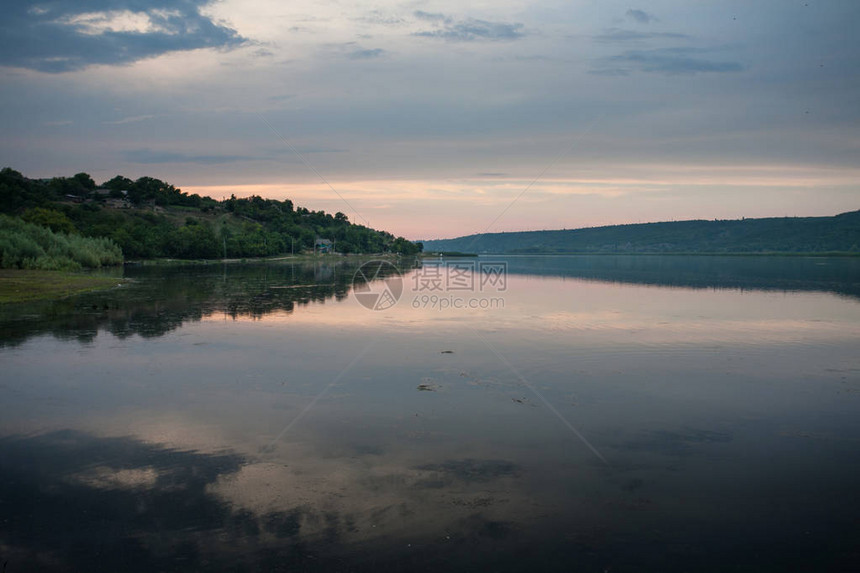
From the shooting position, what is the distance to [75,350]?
61.3ft

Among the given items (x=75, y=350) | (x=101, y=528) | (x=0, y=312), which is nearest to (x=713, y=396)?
(x=101, y=528)

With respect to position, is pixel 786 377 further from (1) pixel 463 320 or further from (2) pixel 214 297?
(2) pixel 214 297

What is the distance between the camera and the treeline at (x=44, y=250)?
50719 mm

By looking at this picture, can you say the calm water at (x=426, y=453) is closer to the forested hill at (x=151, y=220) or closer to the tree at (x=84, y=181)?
the forested hill at (x=151, y=220)

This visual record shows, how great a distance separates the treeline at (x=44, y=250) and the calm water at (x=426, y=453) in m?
36.6

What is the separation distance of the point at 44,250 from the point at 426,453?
6316 cm

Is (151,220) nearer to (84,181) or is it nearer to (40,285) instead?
(84,181)

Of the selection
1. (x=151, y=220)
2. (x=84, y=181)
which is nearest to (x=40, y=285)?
(x=151, y=220)

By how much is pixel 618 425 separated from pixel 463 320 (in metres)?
16.1

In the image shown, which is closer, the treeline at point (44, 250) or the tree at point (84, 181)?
the treeline at point (44, 250)

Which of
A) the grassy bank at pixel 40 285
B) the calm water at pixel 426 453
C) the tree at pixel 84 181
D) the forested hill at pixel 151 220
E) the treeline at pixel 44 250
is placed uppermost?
the tree at pixel 84 181

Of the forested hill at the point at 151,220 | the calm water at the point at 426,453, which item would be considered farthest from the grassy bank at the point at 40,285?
the forested hill at the point at 151,220

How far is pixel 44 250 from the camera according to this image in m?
58.2

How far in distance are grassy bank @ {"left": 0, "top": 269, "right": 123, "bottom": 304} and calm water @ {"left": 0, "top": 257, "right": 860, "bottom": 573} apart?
1453 centimetres
